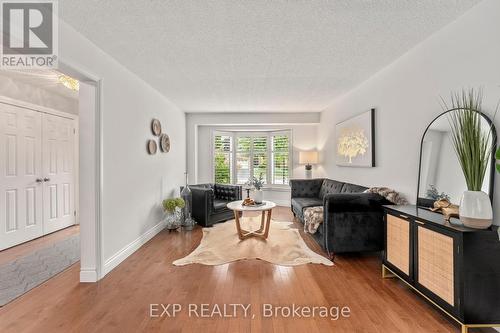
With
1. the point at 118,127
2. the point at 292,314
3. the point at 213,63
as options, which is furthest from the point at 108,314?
the point at 213,63

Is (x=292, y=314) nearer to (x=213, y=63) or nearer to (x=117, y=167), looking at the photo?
(x=117, y=167)

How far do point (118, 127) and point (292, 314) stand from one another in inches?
113

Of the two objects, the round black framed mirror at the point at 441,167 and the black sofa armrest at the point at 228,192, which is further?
the black sofa armrest at the point at 228,192

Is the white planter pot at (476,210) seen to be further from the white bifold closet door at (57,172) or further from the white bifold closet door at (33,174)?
the white bifold closet door at (57,172)

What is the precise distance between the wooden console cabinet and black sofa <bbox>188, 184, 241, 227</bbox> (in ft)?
10.5

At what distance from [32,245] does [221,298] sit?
3.36m

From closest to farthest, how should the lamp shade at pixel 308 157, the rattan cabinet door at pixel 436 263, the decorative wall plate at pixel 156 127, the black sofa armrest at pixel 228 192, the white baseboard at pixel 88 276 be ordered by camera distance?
the rattan cabinet door at pixel 436 263, the white baseboard at pixel 88 276, the decorative wall plate at pixel 156 127, the black sofa armrest at pixel 228 192, the lamp shade at pixel 308 157

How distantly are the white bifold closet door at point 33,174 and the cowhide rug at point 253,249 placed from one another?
2.72 meters

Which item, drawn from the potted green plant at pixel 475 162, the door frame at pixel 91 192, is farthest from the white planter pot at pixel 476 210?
the door frame at pixel 91 192

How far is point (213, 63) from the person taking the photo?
303cm

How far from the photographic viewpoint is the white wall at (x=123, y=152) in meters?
2.51

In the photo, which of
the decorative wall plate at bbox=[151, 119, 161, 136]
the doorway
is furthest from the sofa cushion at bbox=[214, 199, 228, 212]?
the doorway

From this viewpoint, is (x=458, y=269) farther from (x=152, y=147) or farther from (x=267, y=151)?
(x=267, y=151)

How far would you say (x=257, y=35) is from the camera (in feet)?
7.70
